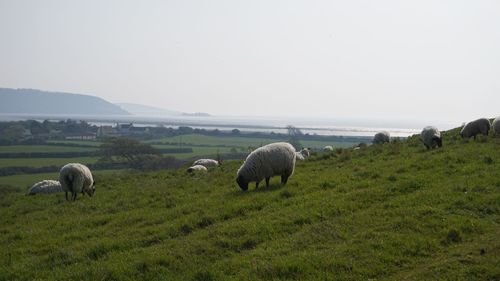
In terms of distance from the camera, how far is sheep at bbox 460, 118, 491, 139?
915 inches

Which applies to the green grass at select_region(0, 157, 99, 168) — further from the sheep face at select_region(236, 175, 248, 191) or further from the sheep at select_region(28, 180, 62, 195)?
the sheep face at select_region(236, 175, 248, 191)

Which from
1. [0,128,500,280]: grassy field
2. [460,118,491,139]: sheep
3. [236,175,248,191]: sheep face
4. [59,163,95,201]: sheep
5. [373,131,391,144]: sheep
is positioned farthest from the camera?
[373,131,391,144]: sheep

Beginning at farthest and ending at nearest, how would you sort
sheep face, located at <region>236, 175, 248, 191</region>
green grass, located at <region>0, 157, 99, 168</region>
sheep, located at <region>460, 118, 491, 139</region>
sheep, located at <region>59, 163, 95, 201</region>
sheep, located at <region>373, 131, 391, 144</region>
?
green grass, located at <region>0, 157, 99, 168</region>
sheep, located at <region>373, 131, 391, 144</region>
sheep, located at <region>460, 118, 491, 139</region>
sheep, located at <region>59, 163, 95, 201</region>
sheep face, located at <region>236, 175, 248, 191</region>

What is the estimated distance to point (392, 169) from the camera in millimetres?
16688

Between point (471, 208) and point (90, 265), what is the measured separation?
376 inches

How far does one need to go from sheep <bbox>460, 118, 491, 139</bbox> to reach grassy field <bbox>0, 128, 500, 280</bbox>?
6.61m

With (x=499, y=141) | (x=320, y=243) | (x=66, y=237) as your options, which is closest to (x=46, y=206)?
(x=66, y=237)

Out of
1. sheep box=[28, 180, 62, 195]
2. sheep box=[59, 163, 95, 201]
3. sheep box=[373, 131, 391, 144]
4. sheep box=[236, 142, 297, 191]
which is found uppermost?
sheep box=[373, 131, 391, 144]

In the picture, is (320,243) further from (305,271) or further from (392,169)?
(392,169)

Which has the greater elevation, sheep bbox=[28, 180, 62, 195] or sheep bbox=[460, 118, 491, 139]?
sheep bbox=[460, 118, 491, 139]

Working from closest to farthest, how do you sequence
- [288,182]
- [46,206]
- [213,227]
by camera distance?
[213,227] < [288,182] < [46,206]

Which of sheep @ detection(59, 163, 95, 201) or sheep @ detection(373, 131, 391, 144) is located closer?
sheep @ detection(59, 163, 95, 201)

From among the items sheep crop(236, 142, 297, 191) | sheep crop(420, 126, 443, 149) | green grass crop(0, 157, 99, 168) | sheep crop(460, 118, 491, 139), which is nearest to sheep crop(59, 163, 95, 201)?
sheep crop(236, 142, 297, 191)

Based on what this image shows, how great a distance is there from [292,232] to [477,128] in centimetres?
1801
